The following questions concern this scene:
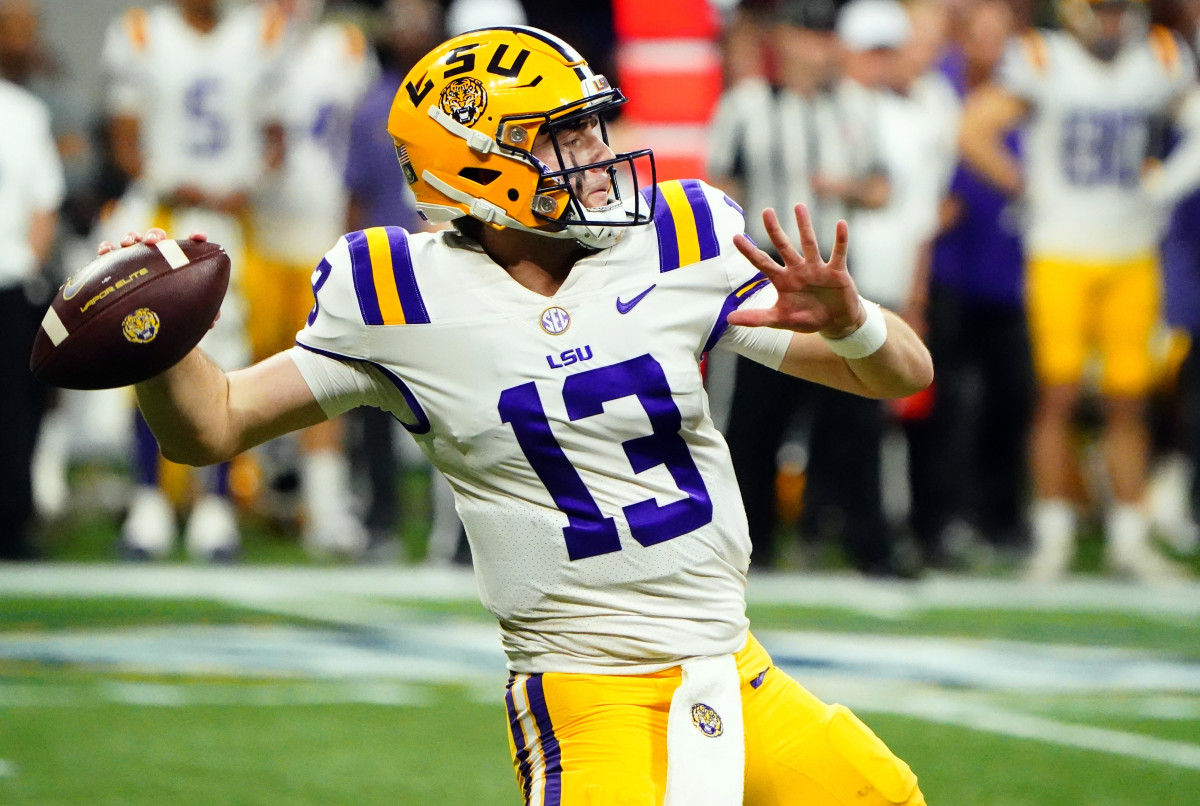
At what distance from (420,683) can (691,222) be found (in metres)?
2.81

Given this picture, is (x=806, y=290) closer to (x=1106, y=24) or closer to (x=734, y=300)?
(x=734, y=300)

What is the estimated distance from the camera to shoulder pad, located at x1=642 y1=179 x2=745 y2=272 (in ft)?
9.38

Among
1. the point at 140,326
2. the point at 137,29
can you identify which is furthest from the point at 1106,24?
the point at 140,326

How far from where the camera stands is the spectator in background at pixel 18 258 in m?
7.27

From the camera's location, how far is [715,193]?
2.96 m

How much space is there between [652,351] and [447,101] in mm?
537

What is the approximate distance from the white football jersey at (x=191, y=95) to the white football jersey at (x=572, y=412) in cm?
481

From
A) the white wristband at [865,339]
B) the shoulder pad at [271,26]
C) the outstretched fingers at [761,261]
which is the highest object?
the outstretched fingers at [761,261]

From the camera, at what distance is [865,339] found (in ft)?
8.90

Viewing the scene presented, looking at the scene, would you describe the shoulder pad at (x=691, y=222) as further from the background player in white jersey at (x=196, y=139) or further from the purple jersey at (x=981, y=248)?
the purple jersey at (x=981, y=248)

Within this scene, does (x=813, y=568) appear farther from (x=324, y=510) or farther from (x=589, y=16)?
(x=589, y=16)

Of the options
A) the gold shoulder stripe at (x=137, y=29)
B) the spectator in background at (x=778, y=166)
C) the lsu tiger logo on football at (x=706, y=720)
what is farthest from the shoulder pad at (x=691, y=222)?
the gold shoulder stripe at (x=137, y=29)

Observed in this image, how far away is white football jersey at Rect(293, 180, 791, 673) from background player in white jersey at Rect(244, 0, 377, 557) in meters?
4.93

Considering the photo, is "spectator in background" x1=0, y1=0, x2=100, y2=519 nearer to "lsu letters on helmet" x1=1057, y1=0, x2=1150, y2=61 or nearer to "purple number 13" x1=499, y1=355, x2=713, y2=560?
"lsu letters on helmet" x1=1057, y1=0, x2=1150, y2=61
